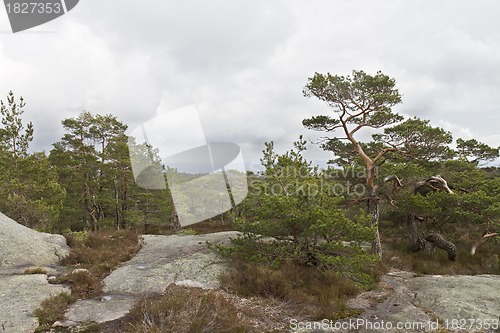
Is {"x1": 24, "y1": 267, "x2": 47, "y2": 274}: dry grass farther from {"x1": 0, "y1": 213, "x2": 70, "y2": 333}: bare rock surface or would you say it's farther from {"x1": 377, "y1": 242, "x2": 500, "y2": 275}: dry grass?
{"x1": 377, "y1": 242, "x2": 500, "y2": 275}: dry grass

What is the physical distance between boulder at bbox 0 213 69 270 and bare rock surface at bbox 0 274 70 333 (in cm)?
148

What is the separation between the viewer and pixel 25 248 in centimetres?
1119

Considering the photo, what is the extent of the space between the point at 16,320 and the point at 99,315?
65.7 inches

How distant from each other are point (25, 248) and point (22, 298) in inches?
181

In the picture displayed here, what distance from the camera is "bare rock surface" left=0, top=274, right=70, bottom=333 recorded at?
20.7ft

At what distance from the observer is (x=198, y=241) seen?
1323 centimetres

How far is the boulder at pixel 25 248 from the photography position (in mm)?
10328

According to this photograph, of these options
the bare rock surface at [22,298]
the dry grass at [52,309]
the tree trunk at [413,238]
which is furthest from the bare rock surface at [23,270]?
the tree trunk at [413,238]

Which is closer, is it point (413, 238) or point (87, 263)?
point (87, 263)

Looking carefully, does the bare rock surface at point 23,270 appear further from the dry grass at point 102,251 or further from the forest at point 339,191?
the forest at point 339,191

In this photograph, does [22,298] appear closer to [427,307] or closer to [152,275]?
[152,275]

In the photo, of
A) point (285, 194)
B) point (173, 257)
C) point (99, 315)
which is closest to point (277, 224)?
point (285, 194)

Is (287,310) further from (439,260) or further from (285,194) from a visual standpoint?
(439,260)

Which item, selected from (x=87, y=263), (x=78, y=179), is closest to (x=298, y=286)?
(x=87, y=263)
